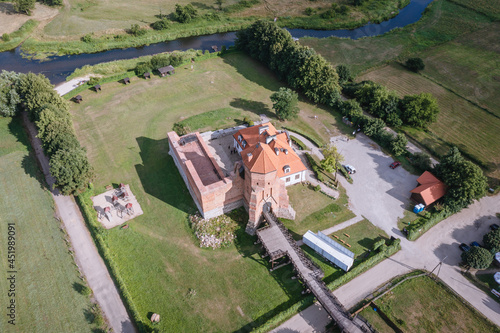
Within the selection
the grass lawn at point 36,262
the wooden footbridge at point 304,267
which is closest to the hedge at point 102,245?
the grass lawn at point 36,262

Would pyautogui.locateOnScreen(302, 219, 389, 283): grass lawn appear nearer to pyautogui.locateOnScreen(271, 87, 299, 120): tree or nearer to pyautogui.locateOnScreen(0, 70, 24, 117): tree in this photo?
pyautogui.locateOnScreen(271, 87, 299, 120): tree

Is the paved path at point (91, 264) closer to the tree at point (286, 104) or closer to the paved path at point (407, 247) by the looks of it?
the paved path at point (407, 247)

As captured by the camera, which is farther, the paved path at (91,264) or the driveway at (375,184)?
the driveway at (375,184)

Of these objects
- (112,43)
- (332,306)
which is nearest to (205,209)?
(332,306)

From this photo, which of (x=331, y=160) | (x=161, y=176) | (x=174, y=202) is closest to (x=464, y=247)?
(x=331, y=160)

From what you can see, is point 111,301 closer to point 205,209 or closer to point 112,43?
point 205,209

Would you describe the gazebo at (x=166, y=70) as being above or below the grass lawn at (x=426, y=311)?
above

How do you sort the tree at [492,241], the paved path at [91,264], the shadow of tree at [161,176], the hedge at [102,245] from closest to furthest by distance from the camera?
the hedge at [102,245], the paved path at [91,264], the tree at [492,241], the shadow of tree at [161,176]
